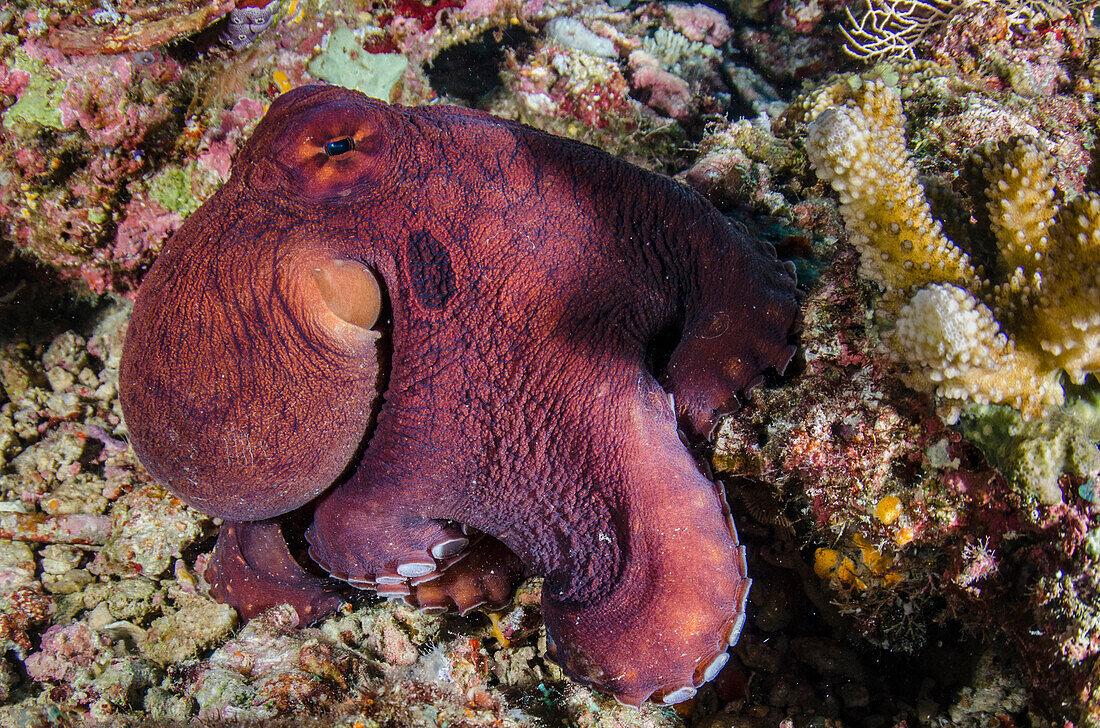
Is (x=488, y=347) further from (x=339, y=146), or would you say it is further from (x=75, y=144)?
(x=75, y=144)

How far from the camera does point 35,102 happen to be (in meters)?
3.71

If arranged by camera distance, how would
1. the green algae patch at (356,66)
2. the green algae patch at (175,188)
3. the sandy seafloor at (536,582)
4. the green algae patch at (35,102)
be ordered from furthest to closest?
the green algae patch at (356,66) → the green algae patch at (175,188) → the green algae patch at (35,102) → the sandy seafloor at (536,582)

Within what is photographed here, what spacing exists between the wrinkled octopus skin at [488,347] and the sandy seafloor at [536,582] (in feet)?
1.80

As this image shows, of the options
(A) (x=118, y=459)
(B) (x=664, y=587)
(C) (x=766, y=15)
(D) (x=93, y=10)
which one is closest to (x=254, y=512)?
(B) (x=664, y=587)

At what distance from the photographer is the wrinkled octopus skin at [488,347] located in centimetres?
257

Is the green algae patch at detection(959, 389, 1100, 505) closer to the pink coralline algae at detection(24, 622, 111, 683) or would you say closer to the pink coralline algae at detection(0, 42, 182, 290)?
the pink coralline algae at detection(24, 622, 111, 683)

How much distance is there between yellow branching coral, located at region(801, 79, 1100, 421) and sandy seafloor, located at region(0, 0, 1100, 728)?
5.4 inches

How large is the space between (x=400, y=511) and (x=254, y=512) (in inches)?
31.4

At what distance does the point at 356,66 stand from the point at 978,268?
4883 millimetres

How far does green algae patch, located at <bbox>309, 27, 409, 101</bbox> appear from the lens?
4.84 meters

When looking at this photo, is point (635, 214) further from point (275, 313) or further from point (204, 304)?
point (204, 304)

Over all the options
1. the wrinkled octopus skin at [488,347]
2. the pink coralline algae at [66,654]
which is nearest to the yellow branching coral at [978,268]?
the wrinkled octopus skin at [488,347]

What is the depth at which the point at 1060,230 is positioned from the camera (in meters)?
2.15

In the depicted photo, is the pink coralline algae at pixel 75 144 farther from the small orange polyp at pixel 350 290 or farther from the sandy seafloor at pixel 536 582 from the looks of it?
the small orange polyp at pixel 350 290
